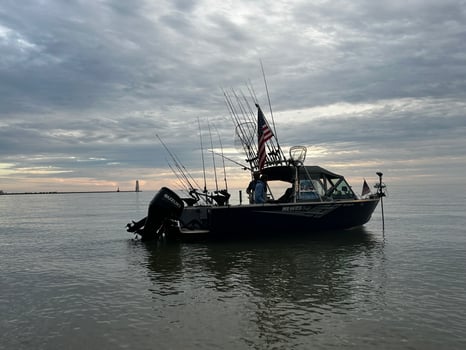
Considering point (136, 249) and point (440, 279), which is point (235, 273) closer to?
point (440, 279)

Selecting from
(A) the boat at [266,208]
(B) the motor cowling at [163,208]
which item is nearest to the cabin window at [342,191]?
(A) the boat at [266,208]

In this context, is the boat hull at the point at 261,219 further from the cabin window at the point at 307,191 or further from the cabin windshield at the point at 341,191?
the cabin windshield at the point at 341,191

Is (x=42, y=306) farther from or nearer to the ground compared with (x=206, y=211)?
nearer to the ground

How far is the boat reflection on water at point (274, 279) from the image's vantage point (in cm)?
701

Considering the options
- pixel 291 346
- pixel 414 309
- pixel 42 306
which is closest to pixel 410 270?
pixel 414 309

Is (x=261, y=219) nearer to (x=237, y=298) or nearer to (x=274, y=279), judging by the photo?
(x=274, y=279)

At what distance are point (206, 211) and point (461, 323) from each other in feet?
33.3

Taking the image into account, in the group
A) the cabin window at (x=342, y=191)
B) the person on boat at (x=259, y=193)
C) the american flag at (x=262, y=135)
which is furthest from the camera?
the cabin window at (x=342, y=191)

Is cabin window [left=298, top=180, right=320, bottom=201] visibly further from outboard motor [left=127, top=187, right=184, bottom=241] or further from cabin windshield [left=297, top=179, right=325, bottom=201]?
outboard motor [left=127, top=187, right=184, bottom=241]

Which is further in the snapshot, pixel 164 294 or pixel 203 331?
pixel 164 294

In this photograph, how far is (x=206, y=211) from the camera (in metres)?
15.6

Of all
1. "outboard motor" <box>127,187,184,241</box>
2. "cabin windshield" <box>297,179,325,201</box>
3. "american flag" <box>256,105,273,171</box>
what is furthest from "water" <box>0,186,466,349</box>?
"american flag" <box>256,105,273,171</box>

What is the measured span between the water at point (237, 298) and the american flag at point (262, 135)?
381 centimetres

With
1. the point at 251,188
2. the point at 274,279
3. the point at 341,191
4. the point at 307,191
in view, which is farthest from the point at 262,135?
the point at 274,279
